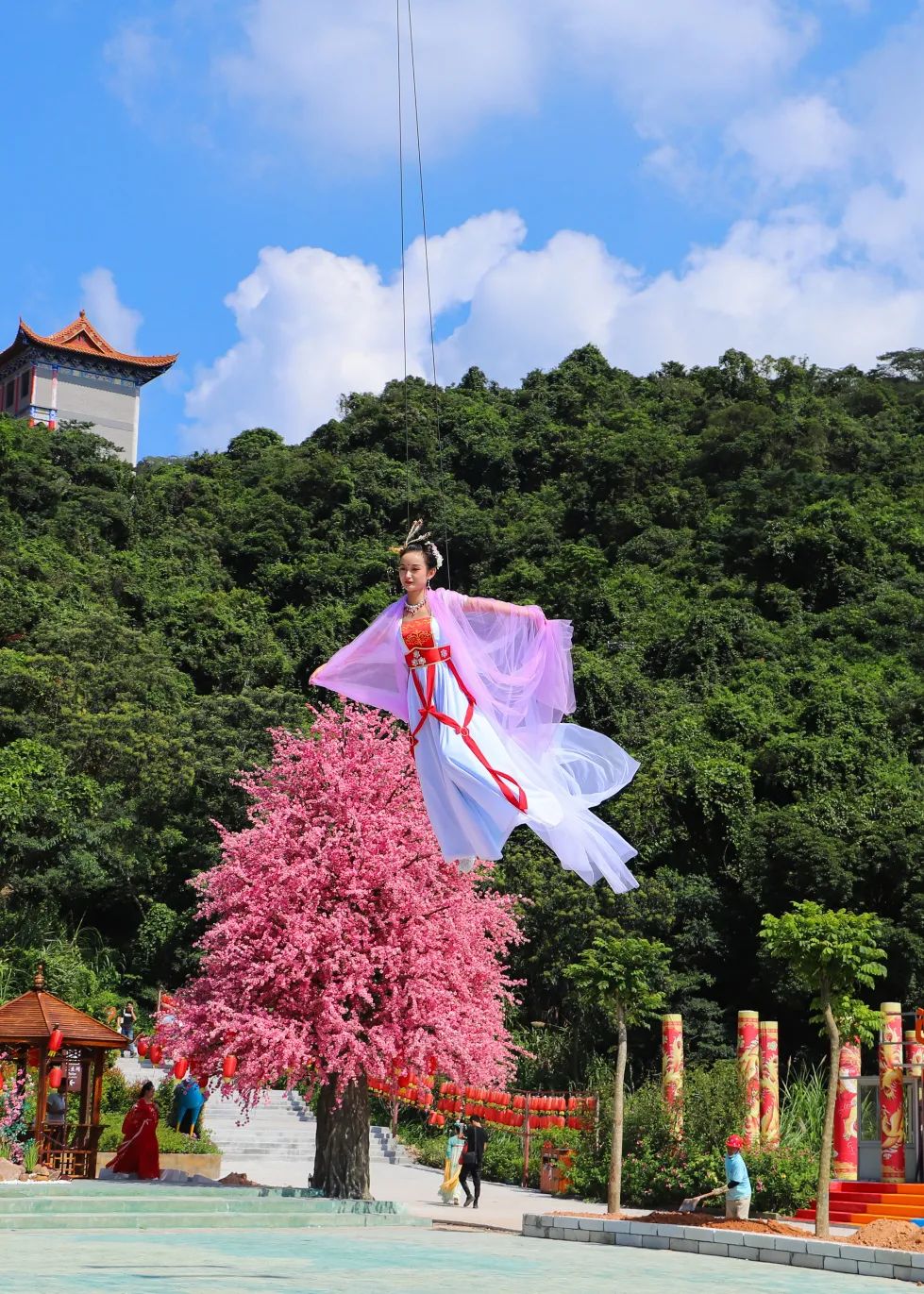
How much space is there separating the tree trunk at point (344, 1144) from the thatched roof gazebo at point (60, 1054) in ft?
8.41

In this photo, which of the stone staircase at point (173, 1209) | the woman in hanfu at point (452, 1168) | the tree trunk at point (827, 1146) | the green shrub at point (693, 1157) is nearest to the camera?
the stone staircase at point (173, 1209)

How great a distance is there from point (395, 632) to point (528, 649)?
79 centimetres

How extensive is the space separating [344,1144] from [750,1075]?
5.31 meters

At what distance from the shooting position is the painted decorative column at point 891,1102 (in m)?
18.6

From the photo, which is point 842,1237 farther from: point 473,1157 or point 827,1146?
point 473,1157

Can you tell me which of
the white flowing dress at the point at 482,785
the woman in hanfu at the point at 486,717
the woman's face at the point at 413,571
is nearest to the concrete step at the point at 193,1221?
the woman in hanfu at the point at 486,717

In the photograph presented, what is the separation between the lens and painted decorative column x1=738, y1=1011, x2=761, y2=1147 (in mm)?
18656

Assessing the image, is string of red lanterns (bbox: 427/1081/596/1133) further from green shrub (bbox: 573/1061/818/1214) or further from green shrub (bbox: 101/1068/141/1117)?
green shrub (bbox: 101/1068/141/1117)

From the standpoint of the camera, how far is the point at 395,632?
25.9 ft

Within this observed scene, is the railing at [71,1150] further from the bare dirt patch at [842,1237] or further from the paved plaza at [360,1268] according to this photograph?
the bare dirt patch at [842,1237]

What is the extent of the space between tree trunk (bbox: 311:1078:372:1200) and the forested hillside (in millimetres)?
11981

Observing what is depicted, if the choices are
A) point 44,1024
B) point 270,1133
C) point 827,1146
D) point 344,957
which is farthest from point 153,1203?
point 270,1133

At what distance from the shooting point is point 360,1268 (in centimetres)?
1074

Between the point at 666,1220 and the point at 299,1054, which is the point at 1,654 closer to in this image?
the point at 299,1054
